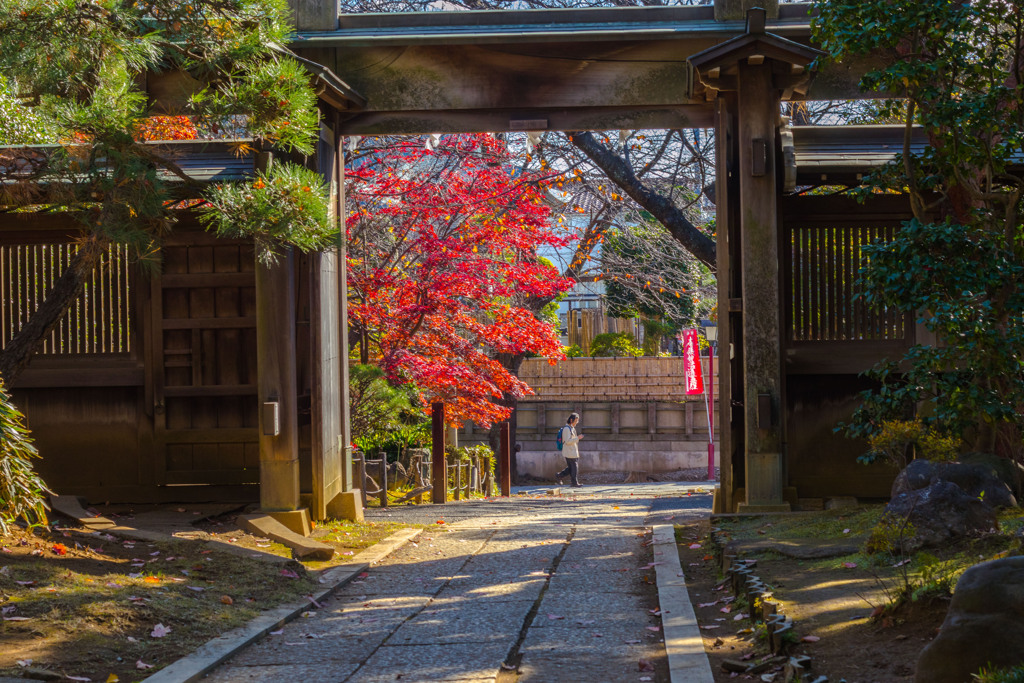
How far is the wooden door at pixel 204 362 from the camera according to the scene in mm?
11359

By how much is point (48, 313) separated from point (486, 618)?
438 cm

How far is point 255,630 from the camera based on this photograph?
6.37 m

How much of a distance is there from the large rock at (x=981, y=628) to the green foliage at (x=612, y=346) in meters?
28.6

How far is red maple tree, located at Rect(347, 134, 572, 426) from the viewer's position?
1529 centimetres

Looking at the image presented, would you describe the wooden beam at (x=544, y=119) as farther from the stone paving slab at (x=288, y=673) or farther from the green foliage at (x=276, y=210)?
the stone paving slab at (x=288, y=673)

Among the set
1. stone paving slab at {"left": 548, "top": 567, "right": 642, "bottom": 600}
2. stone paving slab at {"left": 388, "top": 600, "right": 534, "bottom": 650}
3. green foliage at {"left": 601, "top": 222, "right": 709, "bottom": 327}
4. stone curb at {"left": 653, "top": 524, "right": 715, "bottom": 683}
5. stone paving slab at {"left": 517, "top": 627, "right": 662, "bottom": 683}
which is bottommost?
stone paving slab at {"left": 548, "top": 567, "right": 642, "bottom": 600}

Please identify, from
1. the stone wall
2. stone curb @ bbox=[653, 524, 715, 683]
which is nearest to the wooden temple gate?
stone curb @ bbox=[653, 524, 715, 683]

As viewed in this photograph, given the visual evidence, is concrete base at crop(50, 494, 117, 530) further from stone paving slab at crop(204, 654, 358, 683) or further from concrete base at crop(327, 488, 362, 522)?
stone paving slab at crop(204, 654, 358, 683)

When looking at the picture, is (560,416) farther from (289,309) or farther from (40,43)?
(40,43)

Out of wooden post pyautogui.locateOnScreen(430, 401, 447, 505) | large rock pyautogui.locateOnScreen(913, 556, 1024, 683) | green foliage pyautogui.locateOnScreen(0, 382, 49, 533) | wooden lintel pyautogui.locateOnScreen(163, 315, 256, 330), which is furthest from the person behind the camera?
wooden post pyautogui.locateOnScreen(430, 401, 447, 505)

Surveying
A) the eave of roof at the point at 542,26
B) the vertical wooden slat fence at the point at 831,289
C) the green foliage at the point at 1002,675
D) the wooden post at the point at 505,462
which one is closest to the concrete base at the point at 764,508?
the vertical wooden slat fence at the point at 831,289

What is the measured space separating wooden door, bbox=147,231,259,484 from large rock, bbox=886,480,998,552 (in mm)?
7353

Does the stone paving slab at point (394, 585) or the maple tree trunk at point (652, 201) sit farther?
the maple tree trunk at point (652, 201)

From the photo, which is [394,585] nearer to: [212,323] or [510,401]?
[212,323]
